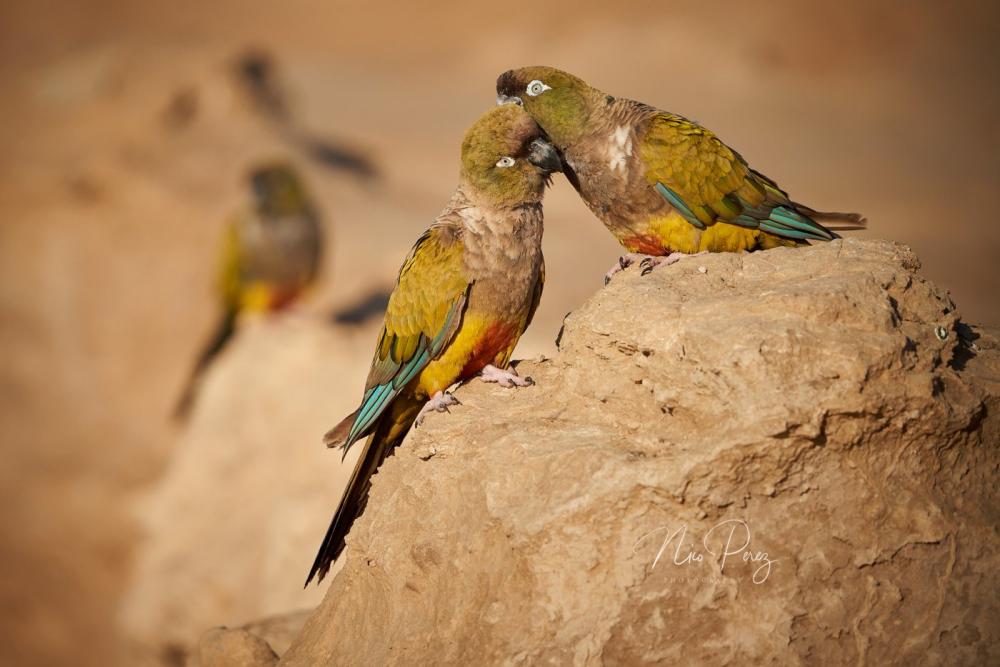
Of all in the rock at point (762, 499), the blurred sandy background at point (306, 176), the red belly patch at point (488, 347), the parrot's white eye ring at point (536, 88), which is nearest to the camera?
the rock at point (762, 499)

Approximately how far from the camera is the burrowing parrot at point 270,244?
43.1 ft

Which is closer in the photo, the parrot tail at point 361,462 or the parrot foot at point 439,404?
the parrot foot at point 439,404

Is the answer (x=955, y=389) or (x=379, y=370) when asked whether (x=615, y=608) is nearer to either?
(x=955, y=389)

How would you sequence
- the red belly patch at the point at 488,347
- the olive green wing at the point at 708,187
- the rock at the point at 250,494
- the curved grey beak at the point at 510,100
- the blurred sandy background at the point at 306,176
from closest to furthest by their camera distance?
the red belly patch at the point at 488,347 < the olive green wing at the point at 708,187 < the curved grey beak at the point at 510,100 < the rock at the point at 250,494 < the blurred sandy background at the point at 306,176

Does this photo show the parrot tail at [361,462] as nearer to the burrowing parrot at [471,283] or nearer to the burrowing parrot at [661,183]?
the burrowing parrot at [471,283]

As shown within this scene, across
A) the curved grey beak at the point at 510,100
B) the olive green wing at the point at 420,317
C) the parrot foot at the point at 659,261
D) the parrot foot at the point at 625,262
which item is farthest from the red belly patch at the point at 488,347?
the curved grey beak at the point at 510,100

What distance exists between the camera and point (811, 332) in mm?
3797

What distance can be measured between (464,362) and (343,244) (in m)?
11.7

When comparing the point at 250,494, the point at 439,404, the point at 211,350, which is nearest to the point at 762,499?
the point at 439,404

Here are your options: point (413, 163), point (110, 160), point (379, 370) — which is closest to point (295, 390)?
point (379, 370)

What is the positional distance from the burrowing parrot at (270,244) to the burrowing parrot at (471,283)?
321 inches

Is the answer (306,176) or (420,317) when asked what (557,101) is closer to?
(420,317)

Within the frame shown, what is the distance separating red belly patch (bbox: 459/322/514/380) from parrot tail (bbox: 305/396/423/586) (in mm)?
365

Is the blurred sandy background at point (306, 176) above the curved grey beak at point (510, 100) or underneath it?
above
